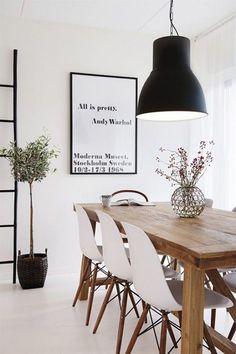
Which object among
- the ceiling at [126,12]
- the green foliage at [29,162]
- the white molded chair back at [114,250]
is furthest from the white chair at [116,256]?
the ceiling at [126,12]

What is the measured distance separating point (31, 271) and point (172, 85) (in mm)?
2198

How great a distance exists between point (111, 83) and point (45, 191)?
1434 mm

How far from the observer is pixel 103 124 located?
429 centimetres

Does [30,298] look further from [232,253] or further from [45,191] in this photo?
[232,253]

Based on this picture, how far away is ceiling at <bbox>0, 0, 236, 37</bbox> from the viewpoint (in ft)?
11.7

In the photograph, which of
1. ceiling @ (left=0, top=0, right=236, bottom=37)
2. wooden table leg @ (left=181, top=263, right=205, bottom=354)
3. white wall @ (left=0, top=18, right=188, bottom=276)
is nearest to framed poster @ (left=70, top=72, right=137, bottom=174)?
white wall @ (left=0, top=18, right=188, bottom=276)

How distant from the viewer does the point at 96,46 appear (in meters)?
4.24

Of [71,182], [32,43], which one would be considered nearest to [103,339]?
[71,182]

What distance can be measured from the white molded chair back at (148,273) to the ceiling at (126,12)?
8.27ft

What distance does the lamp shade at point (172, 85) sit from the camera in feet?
8.72

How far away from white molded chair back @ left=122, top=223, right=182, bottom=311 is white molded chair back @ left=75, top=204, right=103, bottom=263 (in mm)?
845

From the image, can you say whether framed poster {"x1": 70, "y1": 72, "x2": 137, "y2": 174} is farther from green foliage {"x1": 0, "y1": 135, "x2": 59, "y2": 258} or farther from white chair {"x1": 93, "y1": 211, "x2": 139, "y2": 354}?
white chair {"x1": 93, "y1": 211, "x2": 139, "y2": 354}

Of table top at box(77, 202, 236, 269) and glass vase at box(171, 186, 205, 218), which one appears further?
glass vase at box(171, 186, 205, 218)

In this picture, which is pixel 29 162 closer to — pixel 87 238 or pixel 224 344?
pixel 87 238
